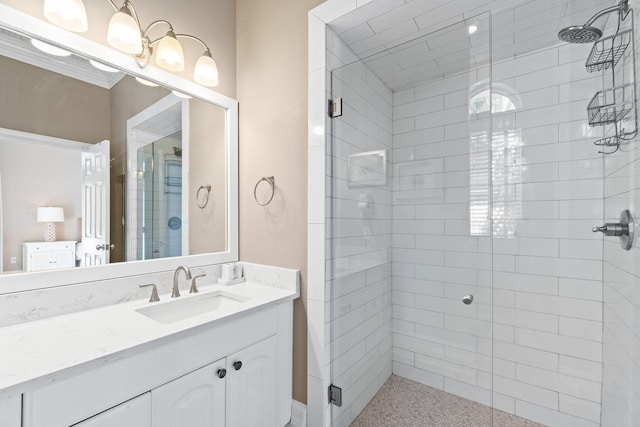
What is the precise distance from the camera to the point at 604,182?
4.43 ft

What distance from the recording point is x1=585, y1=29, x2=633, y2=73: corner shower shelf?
1131 mm

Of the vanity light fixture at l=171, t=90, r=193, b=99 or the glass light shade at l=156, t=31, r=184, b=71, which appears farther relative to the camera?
the vanity light fixture at l=171, t=90, r=193, b=99

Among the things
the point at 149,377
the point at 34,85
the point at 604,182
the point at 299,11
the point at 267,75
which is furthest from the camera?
the point at 267,75

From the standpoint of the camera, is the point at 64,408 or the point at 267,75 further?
the point at 267,75

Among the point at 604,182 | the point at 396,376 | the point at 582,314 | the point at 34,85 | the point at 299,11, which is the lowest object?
the point at 396,376

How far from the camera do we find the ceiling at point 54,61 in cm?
118

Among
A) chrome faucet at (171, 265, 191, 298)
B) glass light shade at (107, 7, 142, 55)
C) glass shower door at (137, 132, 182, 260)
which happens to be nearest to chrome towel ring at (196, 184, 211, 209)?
glass shower door at (137, 132, 182, 260)

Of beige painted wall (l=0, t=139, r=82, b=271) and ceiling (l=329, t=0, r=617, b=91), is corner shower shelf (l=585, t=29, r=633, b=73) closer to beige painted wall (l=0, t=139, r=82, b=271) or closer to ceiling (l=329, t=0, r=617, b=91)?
ceiling (l=329, t=0, r=617, b=91)

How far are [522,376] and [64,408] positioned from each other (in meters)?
2.00

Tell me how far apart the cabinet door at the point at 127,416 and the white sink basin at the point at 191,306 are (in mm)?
442

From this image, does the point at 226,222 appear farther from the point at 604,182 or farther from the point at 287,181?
the point at 604,182

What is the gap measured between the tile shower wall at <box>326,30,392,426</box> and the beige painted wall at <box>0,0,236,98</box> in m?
0.76

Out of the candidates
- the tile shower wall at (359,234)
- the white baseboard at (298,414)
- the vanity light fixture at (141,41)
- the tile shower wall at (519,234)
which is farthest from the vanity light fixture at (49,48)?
the white baseboard at (298,414)

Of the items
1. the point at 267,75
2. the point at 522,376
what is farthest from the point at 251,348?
the point at 267,75
